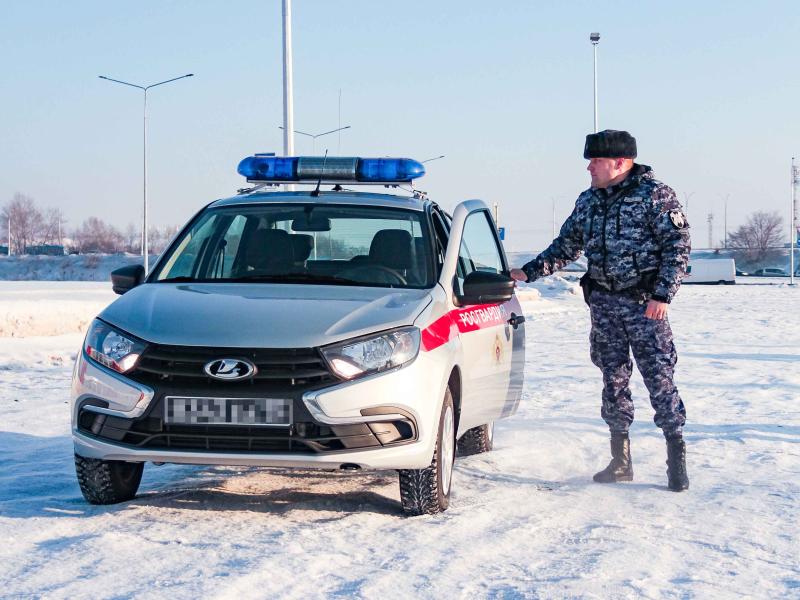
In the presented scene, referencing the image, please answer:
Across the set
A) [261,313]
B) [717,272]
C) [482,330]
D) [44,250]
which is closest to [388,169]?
[482,330]

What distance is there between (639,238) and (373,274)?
145 centimetres

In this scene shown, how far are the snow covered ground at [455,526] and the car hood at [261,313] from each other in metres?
0.82

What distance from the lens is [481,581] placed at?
4160 millimetres

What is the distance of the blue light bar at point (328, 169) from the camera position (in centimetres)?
686

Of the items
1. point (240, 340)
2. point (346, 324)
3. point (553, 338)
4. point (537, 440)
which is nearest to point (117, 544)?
point (240, 340)

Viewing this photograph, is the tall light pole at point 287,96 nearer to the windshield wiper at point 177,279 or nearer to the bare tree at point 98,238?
the windshield wiper at point 177,279

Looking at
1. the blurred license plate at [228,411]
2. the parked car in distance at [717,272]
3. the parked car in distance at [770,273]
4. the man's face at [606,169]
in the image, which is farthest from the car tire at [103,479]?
the parked car in distance at [770,273]

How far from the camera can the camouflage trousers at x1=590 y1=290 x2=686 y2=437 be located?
245 inches

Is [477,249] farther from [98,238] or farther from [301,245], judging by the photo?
[98,238]

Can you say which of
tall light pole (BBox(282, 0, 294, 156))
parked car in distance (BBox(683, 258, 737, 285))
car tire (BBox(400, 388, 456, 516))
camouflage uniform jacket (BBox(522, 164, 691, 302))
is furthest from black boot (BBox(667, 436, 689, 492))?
parked car in distance (BBox(683, 258, 737, 285))

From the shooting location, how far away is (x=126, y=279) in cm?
605

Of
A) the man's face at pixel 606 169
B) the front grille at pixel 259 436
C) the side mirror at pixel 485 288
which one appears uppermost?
the man's face at pixel 606 169

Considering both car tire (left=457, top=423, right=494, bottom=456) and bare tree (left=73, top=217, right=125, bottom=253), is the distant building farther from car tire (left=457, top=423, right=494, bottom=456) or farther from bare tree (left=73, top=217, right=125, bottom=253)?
car tire (left=457, top=423, right=494, bottom=456)

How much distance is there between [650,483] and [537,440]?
1.50 m
